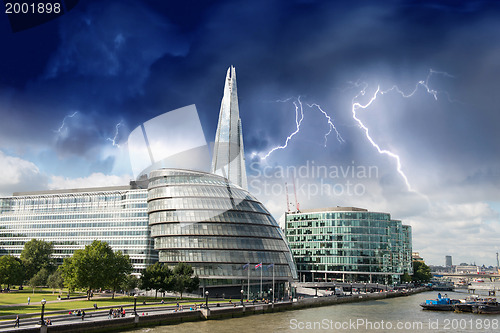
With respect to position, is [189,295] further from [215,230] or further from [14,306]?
[14,306]

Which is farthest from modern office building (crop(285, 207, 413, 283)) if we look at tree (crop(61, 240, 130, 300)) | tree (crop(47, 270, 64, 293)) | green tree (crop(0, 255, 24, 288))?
green tree (crop(0, 255, 24, 288))

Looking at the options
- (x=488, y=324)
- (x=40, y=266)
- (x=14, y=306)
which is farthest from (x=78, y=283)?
(x=488, y=324)

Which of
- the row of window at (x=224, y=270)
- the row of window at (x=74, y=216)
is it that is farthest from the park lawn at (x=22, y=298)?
the row of window at (x=74, y=216)

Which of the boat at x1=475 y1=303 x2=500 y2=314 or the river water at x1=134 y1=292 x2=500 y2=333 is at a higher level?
the river water at x1=134 y1=292 x2=500 y2=333

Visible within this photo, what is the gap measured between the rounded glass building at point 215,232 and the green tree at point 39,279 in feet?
94.4

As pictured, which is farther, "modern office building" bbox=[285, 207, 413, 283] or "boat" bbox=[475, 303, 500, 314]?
"modern office building" bbox=[285, 207, 413, 283]

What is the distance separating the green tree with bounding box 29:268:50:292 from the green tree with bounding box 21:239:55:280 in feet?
20.3

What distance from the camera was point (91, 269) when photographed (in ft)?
289

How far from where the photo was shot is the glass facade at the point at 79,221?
124 meters

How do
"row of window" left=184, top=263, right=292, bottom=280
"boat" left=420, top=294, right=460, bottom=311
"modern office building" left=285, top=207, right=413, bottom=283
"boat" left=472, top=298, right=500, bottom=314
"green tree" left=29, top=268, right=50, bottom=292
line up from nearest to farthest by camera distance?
"green tree" left=29, top=268, right=50, bottom=292, "row of window" left=184, top=263, right=292, bottom=280, "boat" left=472, top=298, right=500, bottom=314, "boat" left=420, top=294, right=460, bottom=311, "modern office building" left=285, top=207, right=413, bottom=283

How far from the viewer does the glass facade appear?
124 m

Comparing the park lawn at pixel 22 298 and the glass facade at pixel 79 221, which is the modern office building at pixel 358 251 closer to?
the glass facade at pixel 79 221

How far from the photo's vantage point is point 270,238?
387 ft

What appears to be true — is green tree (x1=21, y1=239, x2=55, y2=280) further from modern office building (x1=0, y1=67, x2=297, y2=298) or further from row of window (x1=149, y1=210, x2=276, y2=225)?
row of window (x1=149, y1=210, x2=276, y2=225)
